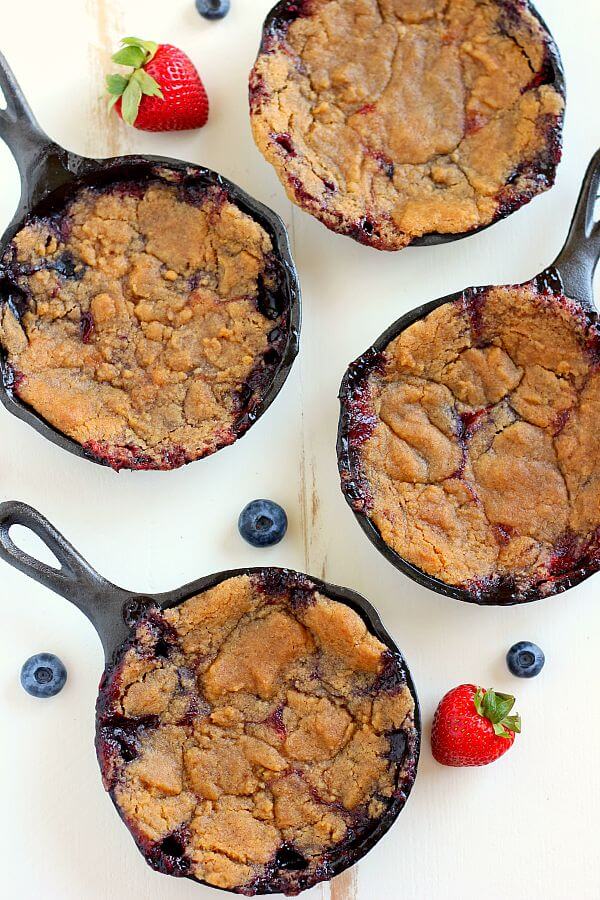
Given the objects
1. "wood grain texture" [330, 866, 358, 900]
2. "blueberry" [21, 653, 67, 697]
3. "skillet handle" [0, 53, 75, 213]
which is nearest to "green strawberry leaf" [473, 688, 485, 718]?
"wood grain texture" [330, 866, 358, 900]

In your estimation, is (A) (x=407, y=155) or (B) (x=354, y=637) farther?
(A) (x=407, y=155)

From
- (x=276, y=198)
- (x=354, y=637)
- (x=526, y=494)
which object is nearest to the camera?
(x=354, y=637)

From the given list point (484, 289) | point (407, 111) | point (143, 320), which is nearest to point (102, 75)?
point (143, 320)

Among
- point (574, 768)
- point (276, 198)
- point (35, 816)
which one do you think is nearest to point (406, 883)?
point (574, 768)

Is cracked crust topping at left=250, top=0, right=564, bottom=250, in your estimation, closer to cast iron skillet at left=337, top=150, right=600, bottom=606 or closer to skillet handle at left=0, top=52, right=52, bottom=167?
cast iron skillet at left=337, top=150, right=600, bottom=606

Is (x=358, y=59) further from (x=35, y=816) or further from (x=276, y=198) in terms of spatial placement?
(x=35, y=816)

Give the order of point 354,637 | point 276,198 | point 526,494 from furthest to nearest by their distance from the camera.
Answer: point 276,198
point 526,494
point 354,637

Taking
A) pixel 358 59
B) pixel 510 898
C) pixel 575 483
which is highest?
pixel 358 59
